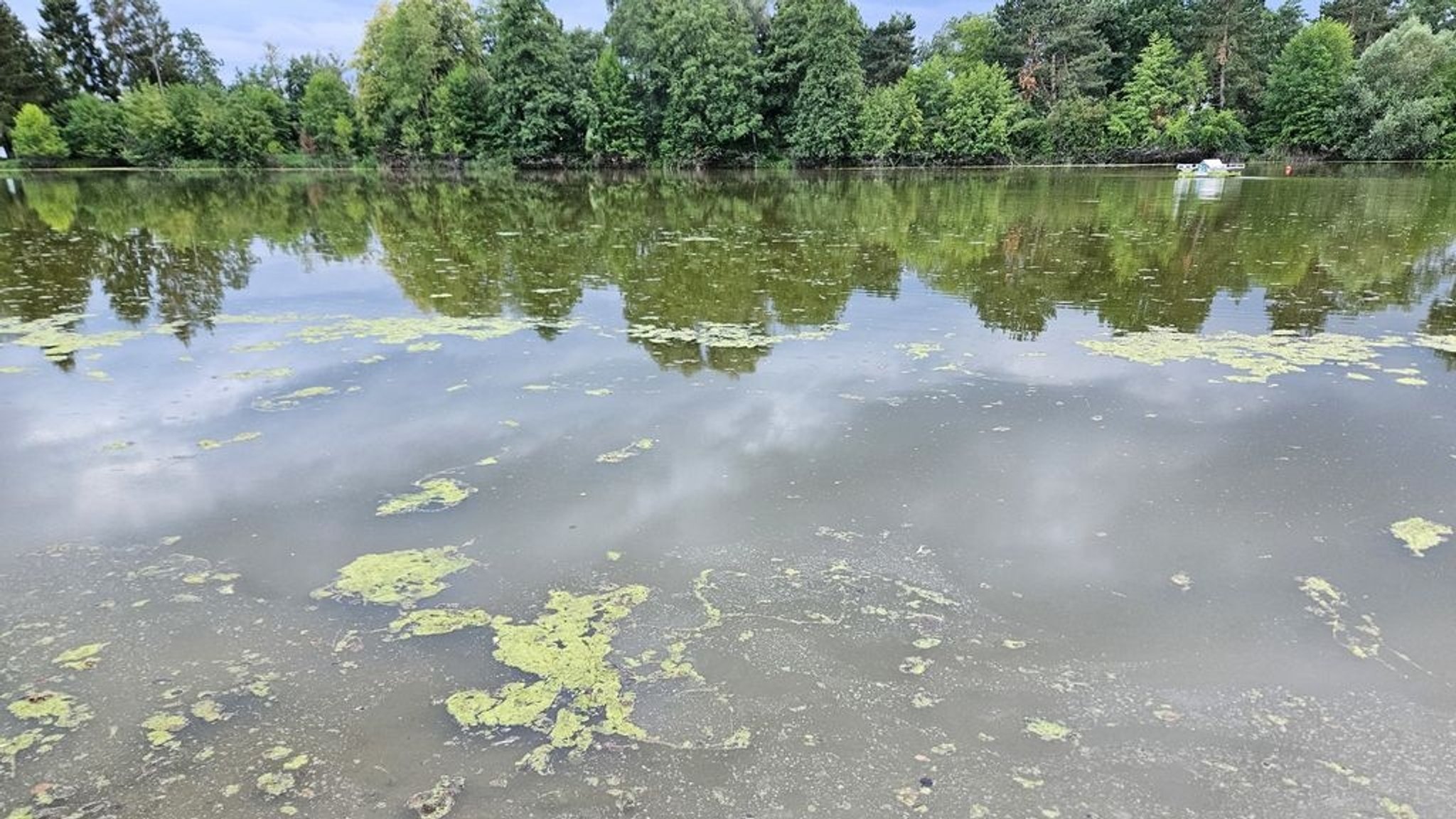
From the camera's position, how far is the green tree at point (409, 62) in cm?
3731

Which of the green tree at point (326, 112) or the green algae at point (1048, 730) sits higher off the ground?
the green tree at point (326, 112)

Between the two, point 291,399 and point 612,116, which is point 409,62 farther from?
point 291,399

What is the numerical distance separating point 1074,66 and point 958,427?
3979 cm

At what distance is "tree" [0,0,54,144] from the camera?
4297 centimetres

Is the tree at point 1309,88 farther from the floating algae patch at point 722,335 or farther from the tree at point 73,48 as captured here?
the tree at point 73,48

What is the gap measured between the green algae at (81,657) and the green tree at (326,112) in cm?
4470

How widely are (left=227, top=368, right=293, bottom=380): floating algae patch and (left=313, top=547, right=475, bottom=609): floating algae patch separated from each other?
10.2ft

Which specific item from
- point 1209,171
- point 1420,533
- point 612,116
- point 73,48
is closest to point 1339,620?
point 1420,533

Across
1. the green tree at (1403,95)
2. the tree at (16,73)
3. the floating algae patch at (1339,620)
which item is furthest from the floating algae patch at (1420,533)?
the tree at (16,73)

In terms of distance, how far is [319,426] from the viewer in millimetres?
4801

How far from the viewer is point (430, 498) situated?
3.91m

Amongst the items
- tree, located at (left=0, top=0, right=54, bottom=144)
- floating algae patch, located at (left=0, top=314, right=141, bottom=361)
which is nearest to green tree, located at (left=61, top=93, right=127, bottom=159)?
tree, located at (left=0, top=0, right=54, bottom=144)

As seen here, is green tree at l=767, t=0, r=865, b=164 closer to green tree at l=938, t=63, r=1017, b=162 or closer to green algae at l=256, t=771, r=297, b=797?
green tree at l=938, t=63, r=1017, b=162

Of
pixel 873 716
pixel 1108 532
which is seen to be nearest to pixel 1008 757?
pixel 873 716
